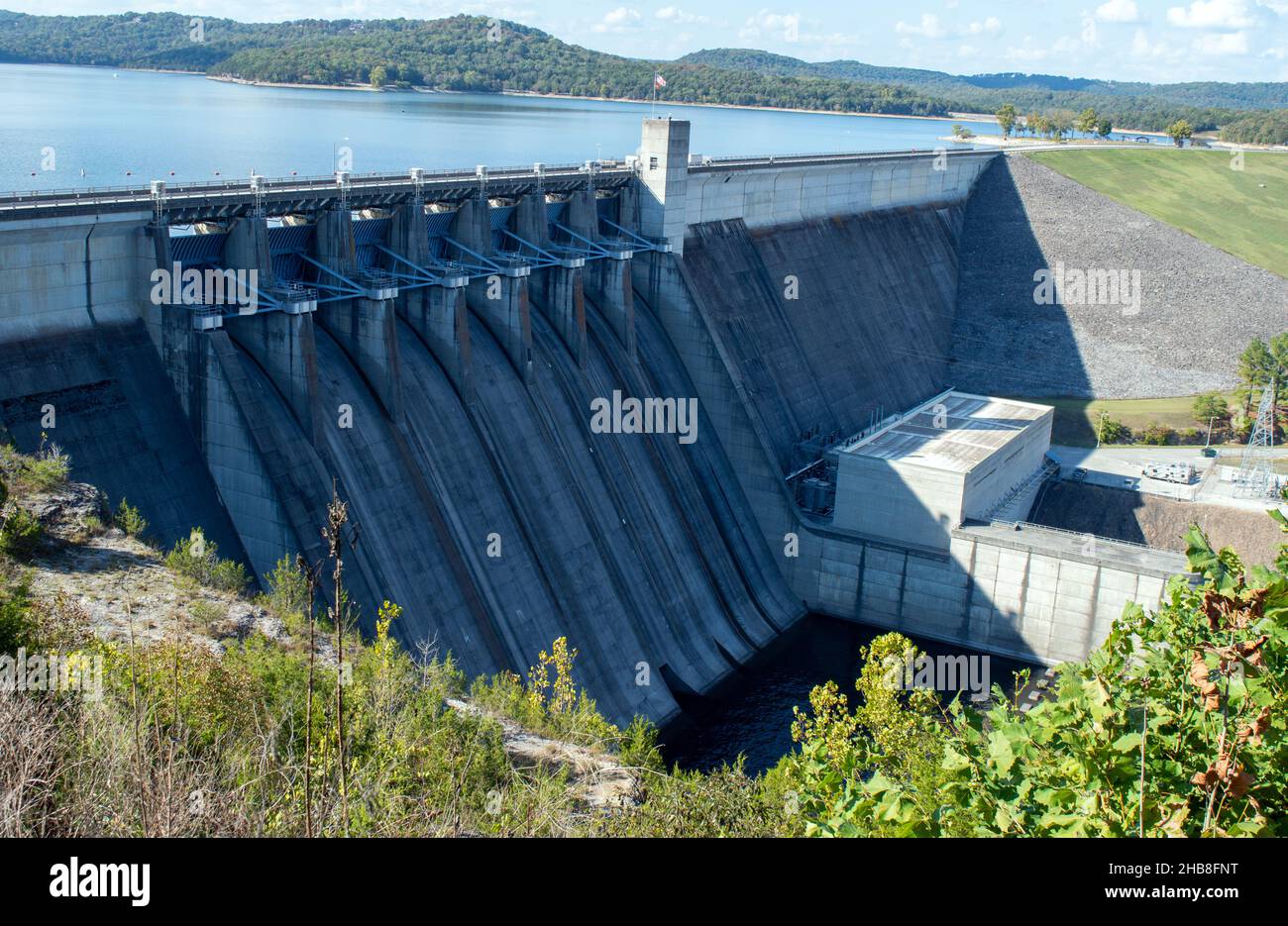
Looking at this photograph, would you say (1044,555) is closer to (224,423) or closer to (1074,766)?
(224,423)

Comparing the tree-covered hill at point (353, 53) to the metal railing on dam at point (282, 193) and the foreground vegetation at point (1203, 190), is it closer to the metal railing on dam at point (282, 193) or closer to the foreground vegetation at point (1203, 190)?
the foreground vegetation at point (1203, 190)

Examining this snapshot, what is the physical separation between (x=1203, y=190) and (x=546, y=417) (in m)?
70.9

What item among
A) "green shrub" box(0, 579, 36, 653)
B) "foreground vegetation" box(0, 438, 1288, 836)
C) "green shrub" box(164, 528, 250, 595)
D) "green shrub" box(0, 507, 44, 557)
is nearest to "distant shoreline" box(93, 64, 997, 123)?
Result: "green shrub" box(164, 528, 250, 595)

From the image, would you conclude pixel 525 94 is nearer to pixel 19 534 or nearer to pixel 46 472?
pixel 46 472

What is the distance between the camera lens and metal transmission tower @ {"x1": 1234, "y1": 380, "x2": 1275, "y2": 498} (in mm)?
49625

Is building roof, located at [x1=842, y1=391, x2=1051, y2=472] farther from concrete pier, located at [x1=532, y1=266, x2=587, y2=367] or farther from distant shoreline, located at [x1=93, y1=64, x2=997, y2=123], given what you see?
distant shoreline, located at [x1=93, y1=64, x2=997, y2=123]

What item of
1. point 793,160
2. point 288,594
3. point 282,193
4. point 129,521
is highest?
point 793,160

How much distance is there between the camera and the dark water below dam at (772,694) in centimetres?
3238

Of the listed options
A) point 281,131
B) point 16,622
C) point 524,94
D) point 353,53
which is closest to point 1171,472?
point 16,622

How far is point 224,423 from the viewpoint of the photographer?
26.5 meters

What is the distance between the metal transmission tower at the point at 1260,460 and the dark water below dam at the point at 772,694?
1669 centimetres

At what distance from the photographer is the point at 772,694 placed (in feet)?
118

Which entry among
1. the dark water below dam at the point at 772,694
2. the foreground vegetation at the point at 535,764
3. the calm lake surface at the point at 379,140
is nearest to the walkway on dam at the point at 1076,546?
the dark water below dam at the point at 772,694

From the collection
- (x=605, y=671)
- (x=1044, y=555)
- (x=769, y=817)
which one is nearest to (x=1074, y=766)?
(x=769, y=817)
